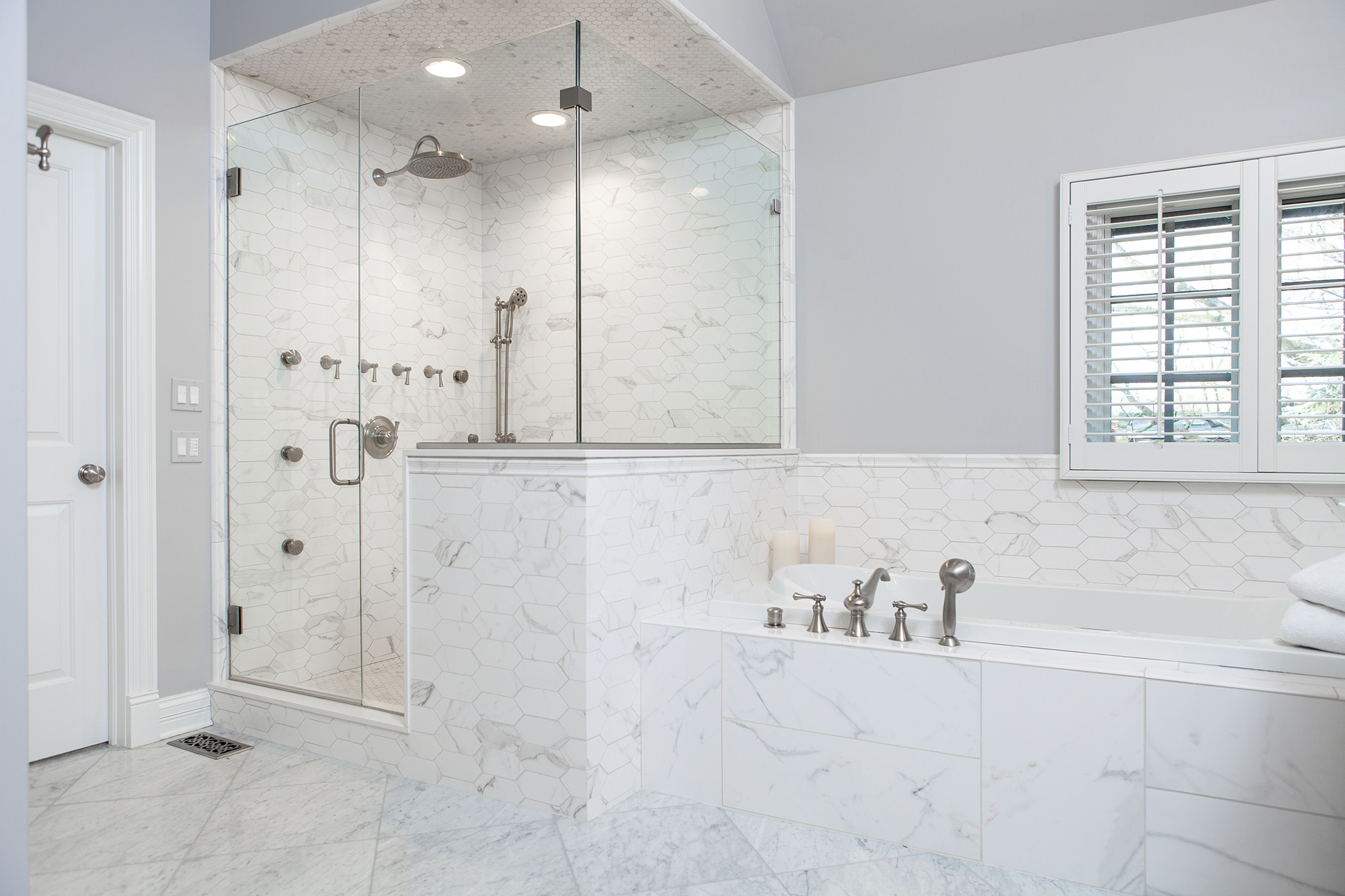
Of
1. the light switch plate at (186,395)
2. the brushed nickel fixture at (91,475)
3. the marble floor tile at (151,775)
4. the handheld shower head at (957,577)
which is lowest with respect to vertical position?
the marble floor tile at (151,775)

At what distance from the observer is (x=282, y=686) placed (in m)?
2.54

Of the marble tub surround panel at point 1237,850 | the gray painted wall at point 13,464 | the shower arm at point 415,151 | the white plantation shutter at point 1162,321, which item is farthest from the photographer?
the white plantation shutter at point 1162,321

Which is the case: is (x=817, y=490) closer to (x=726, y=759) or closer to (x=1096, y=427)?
(x=1096, y=427)

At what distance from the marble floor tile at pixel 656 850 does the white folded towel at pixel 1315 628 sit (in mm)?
1209

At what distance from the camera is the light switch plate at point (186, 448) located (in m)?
2.57

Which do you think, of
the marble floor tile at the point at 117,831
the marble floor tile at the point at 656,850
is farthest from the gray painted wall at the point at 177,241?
the marble floor tile at the point at 656,850

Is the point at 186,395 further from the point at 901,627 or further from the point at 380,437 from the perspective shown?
the point at 901,627

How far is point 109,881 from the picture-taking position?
1.68 m

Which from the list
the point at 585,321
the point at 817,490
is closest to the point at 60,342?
the point at 585,321

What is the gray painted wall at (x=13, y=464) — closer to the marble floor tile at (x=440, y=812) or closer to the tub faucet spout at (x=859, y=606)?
the marble floor tile at (x=440, y=812)

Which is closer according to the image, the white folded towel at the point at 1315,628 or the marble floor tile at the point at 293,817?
the white folded towel at the point at 1315,628

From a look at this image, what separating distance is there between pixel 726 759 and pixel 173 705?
180 cm

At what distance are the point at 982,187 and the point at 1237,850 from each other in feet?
6.89

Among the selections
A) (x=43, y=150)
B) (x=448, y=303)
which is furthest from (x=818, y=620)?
(x=43, y=150)
